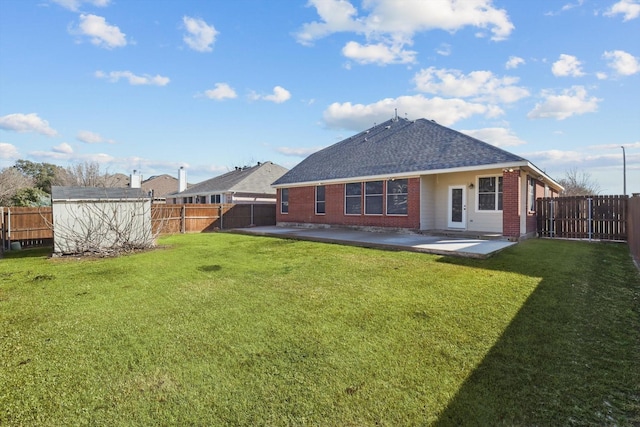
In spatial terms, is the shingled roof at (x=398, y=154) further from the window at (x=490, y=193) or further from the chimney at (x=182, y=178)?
the chimney at (x=182, y=178)

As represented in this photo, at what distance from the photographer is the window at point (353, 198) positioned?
51.4 feet

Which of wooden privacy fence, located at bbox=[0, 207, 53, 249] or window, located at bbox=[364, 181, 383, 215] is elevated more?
window, located at bbox=[364, 181, 383, 215]

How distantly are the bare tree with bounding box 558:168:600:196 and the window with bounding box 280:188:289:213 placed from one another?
97.3 ft

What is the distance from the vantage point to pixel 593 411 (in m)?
2.47

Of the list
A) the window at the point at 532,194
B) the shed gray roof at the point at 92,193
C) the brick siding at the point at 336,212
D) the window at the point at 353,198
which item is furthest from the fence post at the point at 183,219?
the window at the point at 532,194

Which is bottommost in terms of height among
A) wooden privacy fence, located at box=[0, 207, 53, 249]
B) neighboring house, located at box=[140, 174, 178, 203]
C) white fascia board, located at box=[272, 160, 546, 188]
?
wooden privacy fence, located at box=[0, 207, 53, 249]

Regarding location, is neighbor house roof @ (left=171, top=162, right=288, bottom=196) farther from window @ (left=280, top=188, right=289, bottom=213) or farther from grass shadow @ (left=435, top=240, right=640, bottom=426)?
grass shadow @ (left=435, top=240, right=640, bottom=426)

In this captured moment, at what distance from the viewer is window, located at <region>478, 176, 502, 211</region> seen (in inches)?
476

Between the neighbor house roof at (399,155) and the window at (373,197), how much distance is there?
54 cm

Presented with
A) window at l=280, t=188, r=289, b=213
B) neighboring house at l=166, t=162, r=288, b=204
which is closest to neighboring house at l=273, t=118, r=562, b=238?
window at l=280, t=188, r=289, b=213

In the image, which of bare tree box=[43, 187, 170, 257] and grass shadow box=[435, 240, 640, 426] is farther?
bare tree box=[43, 187, 170, 257]

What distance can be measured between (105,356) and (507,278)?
6341 mm

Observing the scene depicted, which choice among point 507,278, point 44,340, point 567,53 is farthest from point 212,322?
point 567,53

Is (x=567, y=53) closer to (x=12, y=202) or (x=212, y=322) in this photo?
(x=212, y=322)
